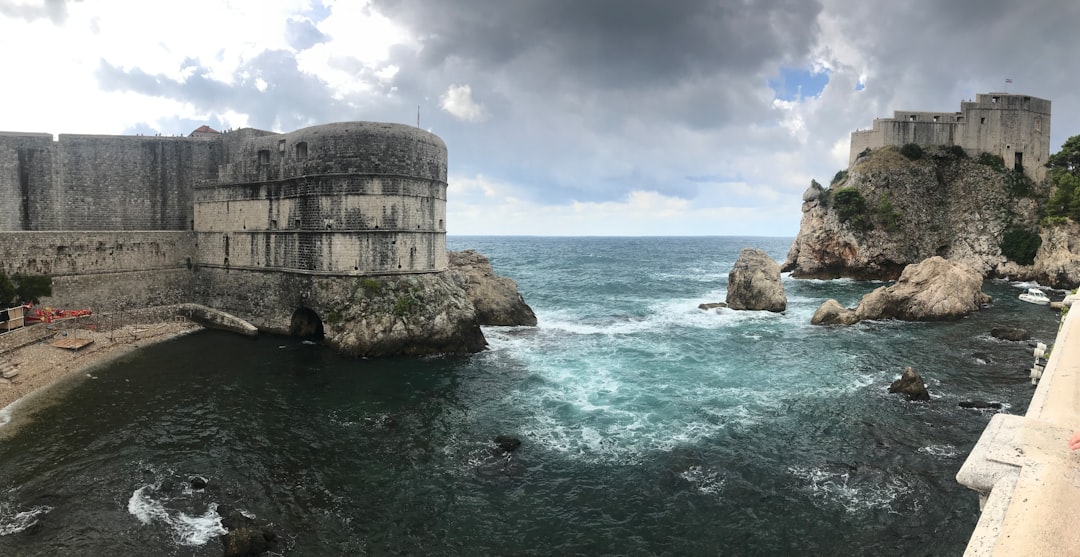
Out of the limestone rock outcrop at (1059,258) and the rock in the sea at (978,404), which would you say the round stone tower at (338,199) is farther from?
the limestone rock outcrop at (1059,258)

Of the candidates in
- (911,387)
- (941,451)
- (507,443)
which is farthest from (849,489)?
(507,443)

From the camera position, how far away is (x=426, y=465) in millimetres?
16172

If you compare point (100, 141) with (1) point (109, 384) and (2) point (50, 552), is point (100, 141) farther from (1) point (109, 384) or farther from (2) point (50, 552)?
(2) point (50, 552)

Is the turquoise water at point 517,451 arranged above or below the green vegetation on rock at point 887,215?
below

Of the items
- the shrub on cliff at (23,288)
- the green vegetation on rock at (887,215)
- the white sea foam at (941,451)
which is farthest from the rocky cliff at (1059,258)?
the shrub on cliff at (23,288)

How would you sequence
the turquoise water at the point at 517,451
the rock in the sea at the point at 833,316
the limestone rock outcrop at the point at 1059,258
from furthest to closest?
1. the limestone rock outcrop at the point at 1059,258
2. the rock in the sea at the point at 833,316
3. the turquoise water at the point at 517,451

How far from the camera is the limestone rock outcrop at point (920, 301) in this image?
1409 inches

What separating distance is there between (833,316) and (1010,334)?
840cm

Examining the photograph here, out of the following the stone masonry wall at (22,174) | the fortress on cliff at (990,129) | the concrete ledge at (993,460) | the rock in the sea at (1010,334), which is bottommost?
the rock in the sea at (1010,334)

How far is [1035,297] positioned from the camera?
41906 mm

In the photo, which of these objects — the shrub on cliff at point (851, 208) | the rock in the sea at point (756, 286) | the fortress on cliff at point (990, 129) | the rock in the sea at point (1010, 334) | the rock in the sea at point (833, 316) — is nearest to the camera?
the rock in the sea at point (1010, 334)

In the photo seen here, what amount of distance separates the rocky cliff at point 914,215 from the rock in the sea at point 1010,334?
98.5 ft

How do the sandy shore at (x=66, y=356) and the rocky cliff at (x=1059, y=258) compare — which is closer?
the sandy shore at (x=66, y=356)

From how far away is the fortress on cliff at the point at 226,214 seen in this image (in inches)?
1120
